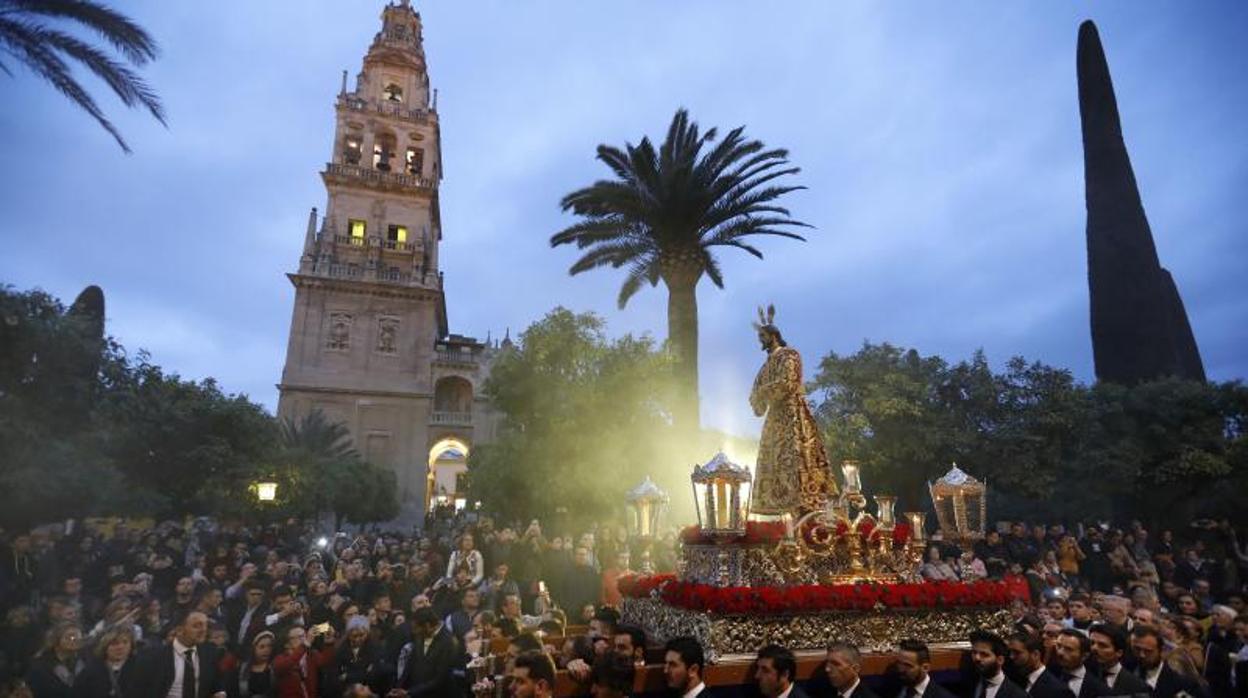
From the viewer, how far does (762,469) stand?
9258 millimetres

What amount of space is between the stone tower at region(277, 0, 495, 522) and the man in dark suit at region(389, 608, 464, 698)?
108 feet

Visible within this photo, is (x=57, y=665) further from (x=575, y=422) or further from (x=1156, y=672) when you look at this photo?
(x=575, y=422)

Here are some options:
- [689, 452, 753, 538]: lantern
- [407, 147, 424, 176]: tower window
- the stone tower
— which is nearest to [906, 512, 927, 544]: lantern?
[689, 452, 753, 538]: lantern

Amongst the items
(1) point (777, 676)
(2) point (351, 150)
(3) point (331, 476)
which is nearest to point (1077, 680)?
(1) point (777, 676)

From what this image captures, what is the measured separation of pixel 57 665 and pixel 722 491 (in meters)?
7.09

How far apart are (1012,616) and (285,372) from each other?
4170 centimetres

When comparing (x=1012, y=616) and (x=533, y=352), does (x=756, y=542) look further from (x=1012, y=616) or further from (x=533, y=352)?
(x=533, y=352)

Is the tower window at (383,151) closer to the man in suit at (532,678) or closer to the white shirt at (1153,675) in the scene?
the man in suit at (532,678)

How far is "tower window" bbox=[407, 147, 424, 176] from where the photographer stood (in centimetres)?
4841

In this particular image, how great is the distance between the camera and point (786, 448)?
898 centimetres

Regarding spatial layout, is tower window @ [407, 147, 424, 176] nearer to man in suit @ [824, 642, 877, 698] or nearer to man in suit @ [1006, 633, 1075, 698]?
man in suit @ [824, 642, 877, 698]

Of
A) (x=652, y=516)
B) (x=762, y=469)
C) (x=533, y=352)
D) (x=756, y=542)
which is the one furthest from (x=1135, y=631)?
(x=533, y=352)

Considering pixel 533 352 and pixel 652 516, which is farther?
pixel 533 352

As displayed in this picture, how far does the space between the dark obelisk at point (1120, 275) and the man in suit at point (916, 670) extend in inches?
1269
